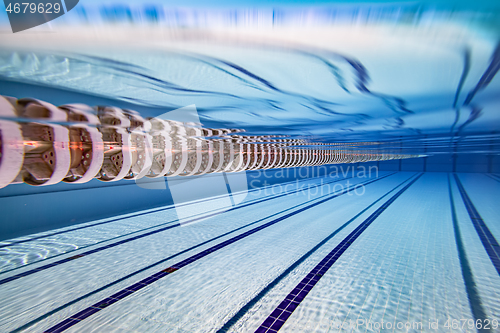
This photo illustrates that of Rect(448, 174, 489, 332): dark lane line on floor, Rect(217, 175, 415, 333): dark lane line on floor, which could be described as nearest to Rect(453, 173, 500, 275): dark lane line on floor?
Rect(448, 174, 489, 332): dark lane line on floor

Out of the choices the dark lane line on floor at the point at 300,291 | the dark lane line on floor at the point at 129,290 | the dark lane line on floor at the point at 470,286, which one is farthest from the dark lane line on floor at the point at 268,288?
the dark lane line on floor at the point at 470,286

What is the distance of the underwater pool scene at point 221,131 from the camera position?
1.17 metres

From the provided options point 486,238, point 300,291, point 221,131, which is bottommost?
point 486,238

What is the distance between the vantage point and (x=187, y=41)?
1320 mm

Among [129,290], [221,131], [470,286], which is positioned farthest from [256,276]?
[221,131]

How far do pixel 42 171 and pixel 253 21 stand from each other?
9.05 ft

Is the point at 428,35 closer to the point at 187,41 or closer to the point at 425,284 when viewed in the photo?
the point at 187,41

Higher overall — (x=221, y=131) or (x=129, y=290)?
(x=221, y=131)

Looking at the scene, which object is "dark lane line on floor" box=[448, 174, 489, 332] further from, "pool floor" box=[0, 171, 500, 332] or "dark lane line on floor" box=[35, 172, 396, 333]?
"dark lane line on floor" box=[35, 172, 396, 333]

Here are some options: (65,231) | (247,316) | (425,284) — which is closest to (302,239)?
(425,284)

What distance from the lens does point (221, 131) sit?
4.40 metres

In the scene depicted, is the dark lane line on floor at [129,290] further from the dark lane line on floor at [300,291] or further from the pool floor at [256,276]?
the dark lane line on floor at [300,291]

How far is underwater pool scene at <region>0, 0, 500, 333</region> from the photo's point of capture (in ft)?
3.85

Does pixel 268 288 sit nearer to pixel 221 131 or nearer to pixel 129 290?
pixel 129 290
